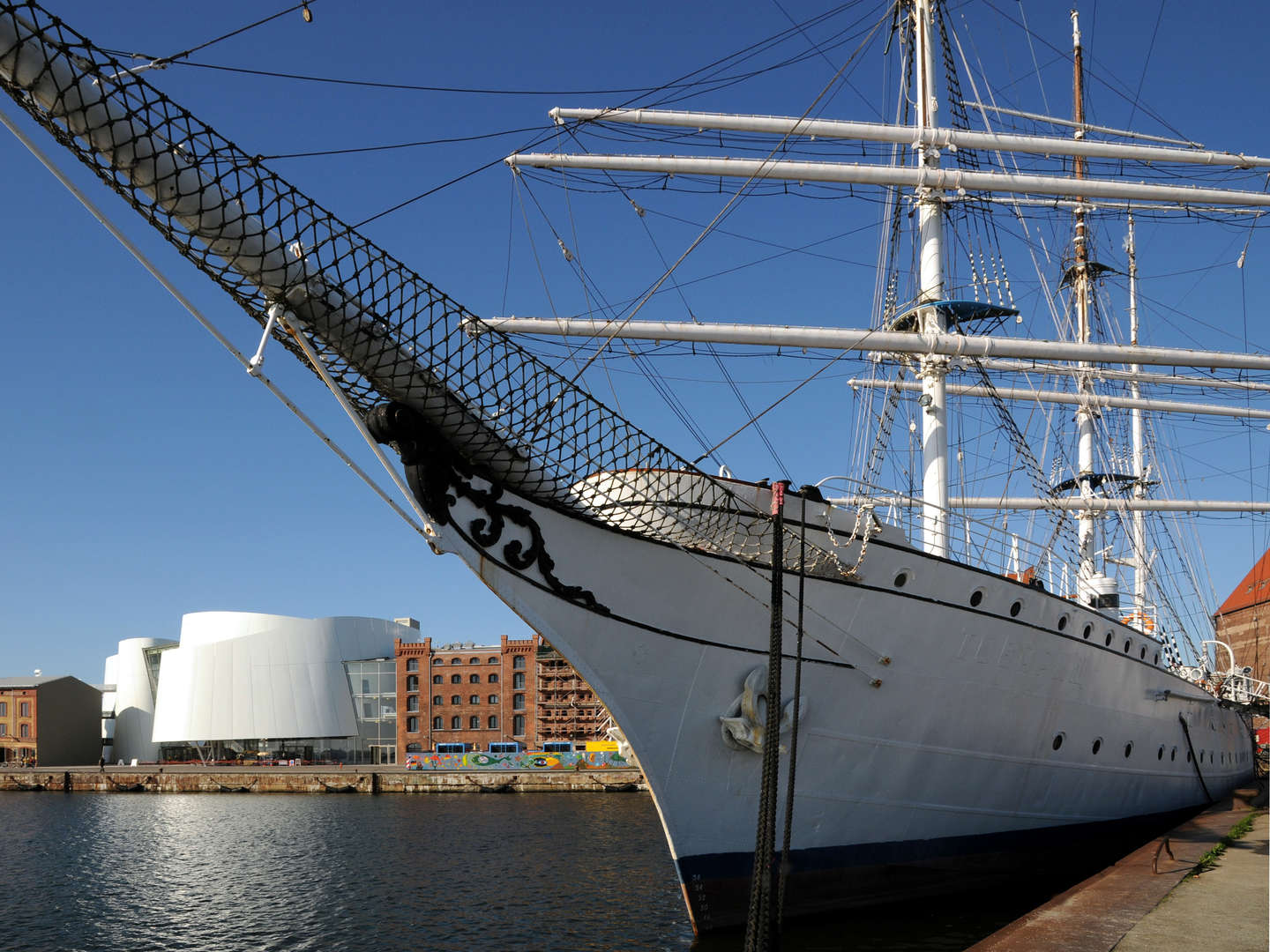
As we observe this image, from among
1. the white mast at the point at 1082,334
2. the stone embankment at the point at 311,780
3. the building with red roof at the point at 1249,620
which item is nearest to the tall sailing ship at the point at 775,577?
the white mast at the point at 1082,334

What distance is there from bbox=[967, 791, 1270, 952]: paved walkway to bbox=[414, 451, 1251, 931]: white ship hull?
6.66 feet

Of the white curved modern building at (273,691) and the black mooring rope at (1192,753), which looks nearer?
the black mooring rope at (1192,753)

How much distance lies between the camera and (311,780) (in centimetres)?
5466

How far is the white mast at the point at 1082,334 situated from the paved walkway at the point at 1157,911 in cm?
1146

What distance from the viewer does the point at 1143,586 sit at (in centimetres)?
2778

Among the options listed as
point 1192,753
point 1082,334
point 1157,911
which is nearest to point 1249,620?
point 1082,334

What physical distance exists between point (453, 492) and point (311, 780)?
5015cm

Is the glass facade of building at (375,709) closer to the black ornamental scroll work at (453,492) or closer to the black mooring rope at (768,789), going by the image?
the black ornamental scroll work at (453,492)

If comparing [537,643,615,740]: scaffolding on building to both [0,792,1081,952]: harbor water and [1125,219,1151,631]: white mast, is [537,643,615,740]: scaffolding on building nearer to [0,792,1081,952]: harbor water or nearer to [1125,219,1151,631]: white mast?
[0,792,1081,952]: harbor water

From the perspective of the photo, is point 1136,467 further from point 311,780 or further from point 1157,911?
point 311,780

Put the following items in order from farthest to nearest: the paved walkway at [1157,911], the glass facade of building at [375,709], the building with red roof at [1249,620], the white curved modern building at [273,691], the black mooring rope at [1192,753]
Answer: the glass facade of building at [375,709], the white curved modern building at [273,691], the building with red roof at [1249,620], the black mooring rope at [1192,753], the paved walkway at [1157,911]

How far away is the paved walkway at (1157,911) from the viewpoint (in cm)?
877

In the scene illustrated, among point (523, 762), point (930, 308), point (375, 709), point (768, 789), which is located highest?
point (930, 308)

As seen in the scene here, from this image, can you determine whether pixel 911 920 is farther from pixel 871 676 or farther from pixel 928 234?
pixel 928 234
